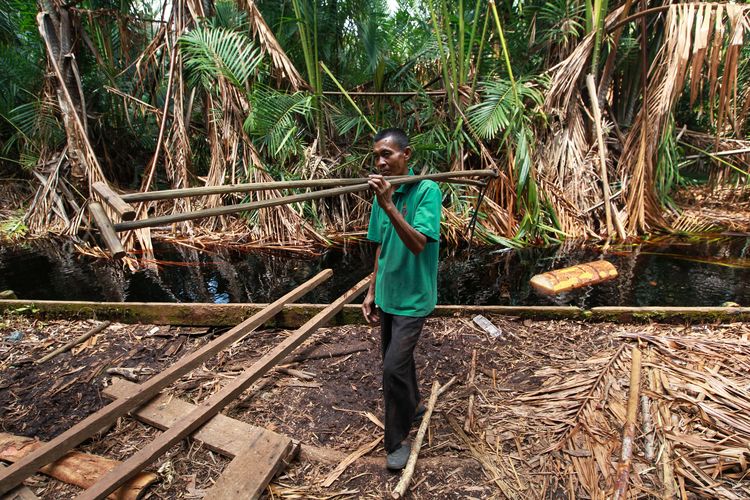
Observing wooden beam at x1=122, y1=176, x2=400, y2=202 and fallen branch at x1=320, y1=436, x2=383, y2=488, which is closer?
wooden beam at x1=122, y1=176, x2=400, y2=202

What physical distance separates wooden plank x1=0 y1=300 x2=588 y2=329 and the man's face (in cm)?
153

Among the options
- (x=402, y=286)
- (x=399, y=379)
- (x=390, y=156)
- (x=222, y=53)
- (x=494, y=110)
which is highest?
(x=222, y=53)

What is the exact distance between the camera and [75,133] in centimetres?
575

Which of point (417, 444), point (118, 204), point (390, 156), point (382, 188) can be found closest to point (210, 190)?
point (118, 204)

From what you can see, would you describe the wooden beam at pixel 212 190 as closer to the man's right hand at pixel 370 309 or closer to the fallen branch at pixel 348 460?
the man's right hand at pixel 370 309

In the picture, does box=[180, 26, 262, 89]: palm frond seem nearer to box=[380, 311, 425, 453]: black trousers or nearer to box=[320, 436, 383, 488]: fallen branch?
box=[380, 311, 425, 453]: black trousers

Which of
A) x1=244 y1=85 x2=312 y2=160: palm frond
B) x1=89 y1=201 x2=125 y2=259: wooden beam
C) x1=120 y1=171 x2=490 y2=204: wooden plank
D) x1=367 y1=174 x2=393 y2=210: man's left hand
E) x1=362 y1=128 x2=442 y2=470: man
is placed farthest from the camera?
x1=244 y1=85 x2=312 y2=160: palm frond

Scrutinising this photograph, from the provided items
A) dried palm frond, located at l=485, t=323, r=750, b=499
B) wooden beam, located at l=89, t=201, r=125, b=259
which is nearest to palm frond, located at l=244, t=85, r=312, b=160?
wooden beam, located at l=89, t=201, r=125, b=259

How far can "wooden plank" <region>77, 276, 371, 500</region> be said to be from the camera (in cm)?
160

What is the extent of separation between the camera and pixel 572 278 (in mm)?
4219

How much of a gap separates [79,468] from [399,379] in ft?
4.78

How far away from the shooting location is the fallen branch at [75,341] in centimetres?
274

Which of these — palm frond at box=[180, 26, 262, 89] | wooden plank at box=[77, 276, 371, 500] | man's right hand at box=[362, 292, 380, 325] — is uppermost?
palm frond at box=[180, 26, 262, 89]

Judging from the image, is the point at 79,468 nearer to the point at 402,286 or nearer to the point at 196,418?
the point at 196,418
